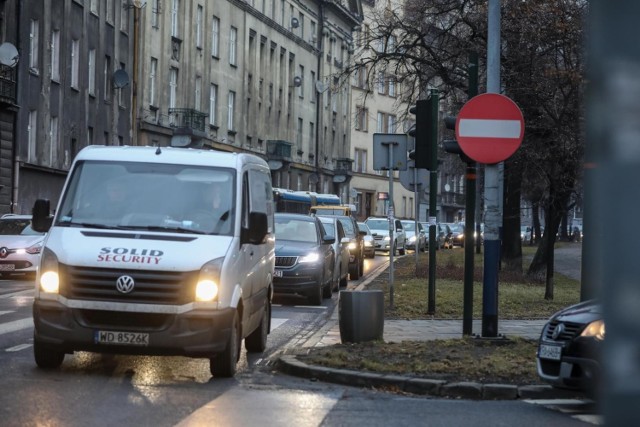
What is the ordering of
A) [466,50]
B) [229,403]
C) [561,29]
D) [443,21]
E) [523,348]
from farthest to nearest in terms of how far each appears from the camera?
[443,21]
[466,50]
[561,29]
[523,348]
[229,403]

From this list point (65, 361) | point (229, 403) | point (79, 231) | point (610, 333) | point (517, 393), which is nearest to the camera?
point (610, 333)

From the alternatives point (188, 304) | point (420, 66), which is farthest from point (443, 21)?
point (188, 304)

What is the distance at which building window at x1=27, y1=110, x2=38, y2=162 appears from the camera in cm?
4184

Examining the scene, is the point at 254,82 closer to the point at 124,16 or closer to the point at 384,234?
the point at 384,234

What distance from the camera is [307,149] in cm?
8181

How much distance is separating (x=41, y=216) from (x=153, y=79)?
43.3 metres

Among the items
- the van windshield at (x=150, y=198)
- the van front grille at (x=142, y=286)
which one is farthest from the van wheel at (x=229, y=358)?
the van windshield at (x=150, y=198)

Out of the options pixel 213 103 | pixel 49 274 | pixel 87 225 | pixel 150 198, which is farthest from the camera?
pixel 213 103

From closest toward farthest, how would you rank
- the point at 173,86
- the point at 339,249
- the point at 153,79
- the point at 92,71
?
the point at 339,249 < the point at 92,71 < the point at 153,79 < the point at 173,86

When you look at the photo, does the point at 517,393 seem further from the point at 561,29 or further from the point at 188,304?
the point at 561,29

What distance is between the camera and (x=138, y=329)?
9820 mm

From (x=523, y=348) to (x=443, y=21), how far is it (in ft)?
68.5

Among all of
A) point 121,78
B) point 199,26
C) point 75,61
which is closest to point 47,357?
point 75,61

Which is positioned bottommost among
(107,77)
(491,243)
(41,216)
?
(491,243)
